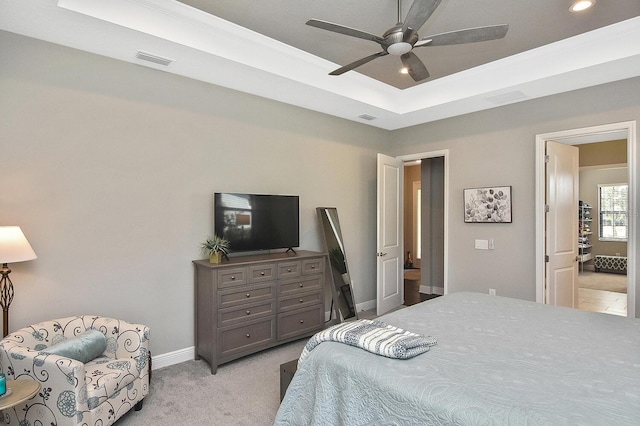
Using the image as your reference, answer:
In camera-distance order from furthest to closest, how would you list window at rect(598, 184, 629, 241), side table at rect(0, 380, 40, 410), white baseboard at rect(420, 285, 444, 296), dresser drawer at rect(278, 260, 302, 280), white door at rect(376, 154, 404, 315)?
window at rect(598, 184, 629, 241), white baseboard at rect(420, 285, 444, 296), white door at rect(376, 154, 404, 315), dresser drawer at rect(278, 260, 302, 280), side table at rect(0, 380, 40, 410)

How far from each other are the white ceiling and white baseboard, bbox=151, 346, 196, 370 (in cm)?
268

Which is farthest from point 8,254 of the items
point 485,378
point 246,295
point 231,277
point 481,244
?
point 481,244

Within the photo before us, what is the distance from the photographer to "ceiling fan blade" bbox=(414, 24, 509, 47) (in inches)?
91.7

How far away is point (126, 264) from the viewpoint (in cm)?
322

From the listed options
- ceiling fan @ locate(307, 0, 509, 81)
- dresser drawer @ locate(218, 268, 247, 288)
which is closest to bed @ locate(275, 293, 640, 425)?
dresser drawer @ locate(218, 268, 247, 288)

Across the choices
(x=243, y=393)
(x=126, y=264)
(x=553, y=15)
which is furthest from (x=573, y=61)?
(x=126, y=264)

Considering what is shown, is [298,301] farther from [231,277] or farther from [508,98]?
[508,98]

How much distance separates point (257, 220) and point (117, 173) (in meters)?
1.38

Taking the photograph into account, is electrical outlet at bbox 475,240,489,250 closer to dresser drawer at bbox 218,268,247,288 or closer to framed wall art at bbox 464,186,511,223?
framed wall art at bbox 464,186,511,223

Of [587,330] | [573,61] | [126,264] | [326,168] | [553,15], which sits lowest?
[587,330]

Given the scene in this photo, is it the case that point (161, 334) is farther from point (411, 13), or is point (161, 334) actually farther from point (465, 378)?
point (411, 13)

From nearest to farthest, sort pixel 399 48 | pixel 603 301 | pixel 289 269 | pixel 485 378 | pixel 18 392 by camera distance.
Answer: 1. pixel 485 378
2. pixel 18 392
3. pixel 399 48
4. pixel 289 269
5. pixel 603 301

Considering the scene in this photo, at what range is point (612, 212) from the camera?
8766 millimetres

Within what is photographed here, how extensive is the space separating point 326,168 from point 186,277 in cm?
228
